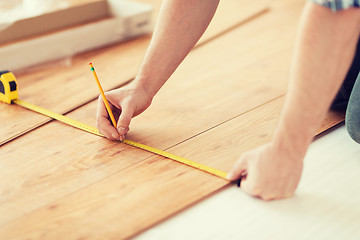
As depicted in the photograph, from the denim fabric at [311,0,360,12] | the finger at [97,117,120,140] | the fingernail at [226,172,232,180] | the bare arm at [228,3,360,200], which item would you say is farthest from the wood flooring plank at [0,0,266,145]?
the denim fabric at [311,0,360,12]

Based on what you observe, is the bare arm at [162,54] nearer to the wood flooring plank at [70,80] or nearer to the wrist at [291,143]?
the wood flooring plank at [70,80]

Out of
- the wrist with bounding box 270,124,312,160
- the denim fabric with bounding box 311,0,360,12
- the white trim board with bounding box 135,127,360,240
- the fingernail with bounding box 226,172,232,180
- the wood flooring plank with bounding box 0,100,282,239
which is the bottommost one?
the white trim board with bounding box 135,127,360,240

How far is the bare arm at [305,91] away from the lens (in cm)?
104

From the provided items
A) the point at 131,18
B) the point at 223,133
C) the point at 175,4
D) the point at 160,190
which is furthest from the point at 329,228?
the point at 131,18

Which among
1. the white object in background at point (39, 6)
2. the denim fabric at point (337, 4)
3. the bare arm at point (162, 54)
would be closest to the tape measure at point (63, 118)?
the bare arm at point (162, 54)

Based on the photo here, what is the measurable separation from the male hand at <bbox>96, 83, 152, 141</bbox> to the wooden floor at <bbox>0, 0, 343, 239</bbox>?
5 cm

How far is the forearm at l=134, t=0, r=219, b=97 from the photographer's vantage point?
1513 millimetres

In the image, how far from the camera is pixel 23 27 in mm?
2400

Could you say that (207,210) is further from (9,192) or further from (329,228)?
(9,192)

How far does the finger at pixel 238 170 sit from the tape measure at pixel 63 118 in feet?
Answer: 0.11

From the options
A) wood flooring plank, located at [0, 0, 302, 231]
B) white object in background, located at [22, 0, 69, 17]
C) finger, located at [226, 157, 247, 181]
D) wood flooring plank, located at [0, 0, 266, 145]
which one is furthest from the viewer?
white object in background, located at [22, 0, 69, 17]

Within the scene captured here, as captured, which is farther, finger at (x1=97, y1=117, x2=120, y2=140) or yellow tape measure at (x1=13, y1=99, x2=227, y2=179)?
finger at (x1=97, y1=117, x2=120, y2=140)

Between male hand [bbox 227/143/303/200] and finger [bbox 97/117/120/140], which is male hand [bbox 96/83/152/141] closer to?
finger [bbox 97/117/120/140]

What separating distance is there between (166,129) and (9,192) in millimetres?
545
